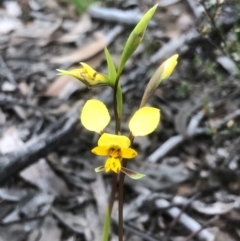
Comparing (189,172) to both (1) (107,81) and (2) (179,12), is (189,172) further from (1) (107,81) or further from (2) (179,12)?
(2) (179,12)

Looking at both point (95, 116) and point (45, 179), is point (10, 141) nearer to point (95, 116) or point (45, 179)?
point (45, 179)

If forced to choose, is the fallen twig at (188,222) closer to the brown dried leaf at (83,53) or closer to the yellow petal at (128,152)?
the yellow petal at (128,152)

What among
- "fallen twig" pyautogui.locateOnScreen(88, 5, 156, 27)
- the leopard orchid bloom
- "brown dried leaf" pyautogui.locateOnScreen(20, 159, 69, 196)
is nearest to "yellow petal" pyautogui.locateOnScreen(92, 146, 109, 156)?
the leopard orchid bloom

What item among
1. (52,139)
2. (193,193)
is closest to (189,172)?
(193,193)

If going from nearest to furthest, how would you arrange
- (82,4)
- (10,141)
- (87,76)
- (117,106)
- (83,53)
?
(87,76) < (117,106) < (10,141) < (83,53) < (82,4)

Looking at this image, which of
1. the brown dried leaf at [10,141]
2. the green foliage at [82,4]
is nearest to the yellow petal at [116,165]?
the brown dried leaf at [10,141]

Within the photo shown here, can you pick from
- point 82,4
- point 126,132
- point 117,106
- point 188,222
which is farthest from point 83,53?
point 117,106
